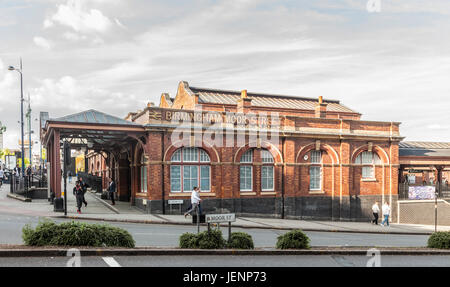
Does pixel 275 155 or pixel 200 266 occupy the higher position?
pixel 275 155

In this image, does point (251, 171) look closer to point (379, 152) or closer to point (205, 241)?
point (379, 152)

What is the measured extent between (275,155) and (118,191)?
12384mm

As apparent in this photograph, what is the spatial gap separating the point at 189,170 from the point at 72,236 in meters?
15.8

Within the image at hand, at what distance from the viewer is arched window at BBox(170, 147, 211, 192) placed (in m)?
25.2

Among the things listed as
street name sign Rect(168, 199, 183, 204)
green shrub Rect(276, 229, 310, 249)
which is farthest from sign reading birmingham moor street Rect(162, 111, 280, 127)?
green shrub Rect(276, 229, 310, 249)

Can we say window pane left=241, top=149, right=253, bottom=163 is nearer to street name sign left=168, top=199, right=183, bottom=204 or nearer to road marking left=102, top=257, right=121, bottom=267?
street name sign left=168, top=199, right=183, bottom=204

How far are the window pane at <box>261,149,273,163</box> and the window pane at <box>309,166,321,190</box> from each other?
320 cm

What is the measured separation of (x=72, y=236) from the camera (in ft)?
32.4

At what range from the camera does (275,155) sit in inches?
1091

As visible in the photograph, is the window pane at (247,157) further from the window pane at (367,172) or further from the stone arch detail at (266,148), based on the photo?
the window pane at (367,172)

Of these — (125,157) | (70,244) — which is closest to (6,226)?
(70,244)

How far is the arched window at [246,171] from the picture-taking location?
27.0 meters

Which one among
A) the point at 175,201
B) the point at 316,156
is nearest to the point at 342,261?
the point at 175,201

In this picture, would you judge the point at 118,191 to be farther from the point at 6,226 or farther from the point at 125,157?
the point at 6,226
